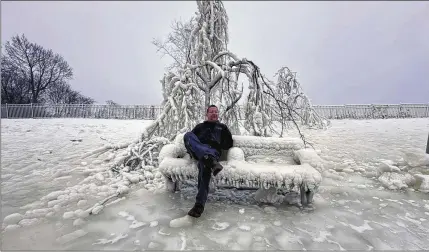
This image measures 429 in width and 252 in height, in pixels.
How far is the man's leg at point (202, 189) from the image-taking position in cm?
256

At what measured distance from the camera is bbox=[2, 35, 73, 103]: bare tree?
17094 mm

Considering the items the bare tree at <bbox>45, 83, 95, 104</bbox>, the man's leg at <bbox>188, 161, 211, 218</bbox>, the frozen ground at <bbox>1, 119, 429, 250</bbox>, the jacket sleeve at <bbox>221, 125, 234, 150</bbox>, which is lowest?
the frozen ground at <bbox>1, 119, 429, 250</bbox>

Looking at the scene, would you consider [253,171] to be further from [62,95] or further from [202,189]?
[62,95]

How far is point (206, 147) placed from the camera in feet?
9.41

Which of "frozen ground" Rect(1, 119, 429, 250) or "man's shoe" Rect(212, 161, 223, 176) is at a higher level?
"man's shoe" Rect(212, 161, 223, 176)

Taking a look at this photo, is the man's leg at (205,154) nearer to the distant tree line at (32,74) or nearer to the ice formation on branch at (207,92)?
the ice formation on branch at (207,92)

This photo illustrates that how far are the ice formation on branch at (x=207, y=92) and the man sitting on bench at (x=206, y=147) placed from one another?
4.67ft

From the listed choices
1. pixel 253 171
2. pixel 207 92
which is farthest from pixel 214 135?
pixel 207 92

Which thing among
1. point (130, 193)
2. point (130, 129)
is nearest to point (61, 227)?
point (130, 193)

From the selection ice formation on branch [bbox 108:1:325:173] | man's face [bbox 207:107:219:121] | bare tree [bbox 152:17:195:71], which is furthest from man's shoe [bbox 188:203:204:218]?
bare tree [bbox 152:17:195:71]

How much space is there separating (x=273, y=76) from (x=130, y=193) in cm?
1025

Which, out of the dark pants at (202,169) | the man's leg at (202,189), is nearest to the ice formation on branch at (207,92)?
the dark pants at (202,169)

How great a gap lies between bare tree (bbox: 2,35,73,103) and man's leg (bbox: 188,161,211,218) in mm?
20313

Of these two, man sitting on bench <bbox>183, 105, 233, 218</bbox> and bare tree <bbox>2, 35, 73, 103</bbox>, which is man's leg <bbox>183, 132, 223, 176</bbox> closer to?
man sitting on bench <bbox>183, 105, 233, 218</bbox>
